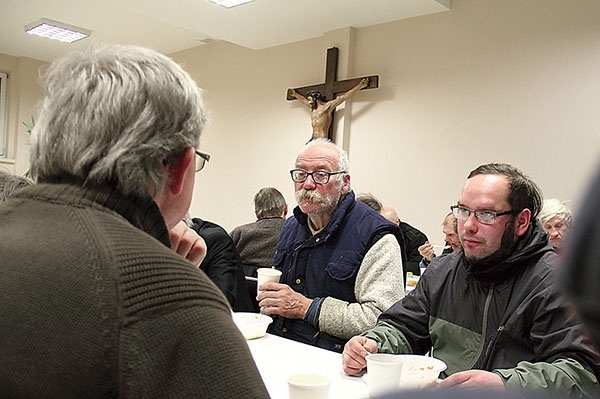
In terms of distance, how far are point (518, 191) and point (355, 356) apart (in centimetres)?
83

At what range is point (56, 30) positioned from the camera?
6922mm

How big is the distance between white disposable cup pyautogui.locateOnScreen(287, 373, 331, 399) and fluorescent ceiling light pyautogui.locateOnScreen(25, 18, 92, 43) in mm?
6166

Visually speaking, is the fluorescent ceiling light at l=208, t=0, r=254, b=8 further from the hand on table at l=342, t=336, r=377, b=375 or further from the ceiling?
the hand on table at l=342, t=336, r=377, b=375

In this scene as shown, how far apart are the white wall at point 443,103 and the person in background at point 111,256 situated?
3065mm

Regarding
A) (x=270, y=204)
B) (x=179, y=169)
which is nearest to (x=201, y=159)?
(x=179, y=169)

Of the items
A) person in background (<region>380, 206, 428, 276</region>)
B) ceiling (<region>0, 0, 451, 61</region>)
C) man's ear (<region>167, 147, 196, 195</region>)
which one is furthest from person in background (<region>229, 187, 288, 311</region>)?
man's ear (<region>167, 147, 196, 195</region>)

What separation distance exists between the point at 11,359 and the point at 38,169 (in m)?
0.34

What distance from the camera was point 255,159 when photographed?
6945 mm

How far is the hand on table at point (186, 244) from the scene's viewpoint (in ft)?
4.44

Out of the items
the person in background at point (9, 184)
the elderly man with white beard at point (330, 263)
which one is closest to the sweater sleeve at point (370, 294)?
the elderly man with white beard at point (330, 263)

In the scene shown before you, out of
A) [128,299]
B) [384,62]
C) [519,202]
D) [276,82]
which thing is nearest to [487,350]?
[519,202]

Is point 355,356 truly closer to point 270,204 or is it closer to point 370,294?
point 370,294

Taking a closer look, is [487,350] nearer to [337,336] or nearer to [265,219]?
[337,336]

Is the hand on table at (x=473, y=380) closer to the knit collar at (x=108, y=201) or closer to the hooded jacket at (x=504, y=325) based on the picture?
the hooded jacket at (x=504, y=325)
